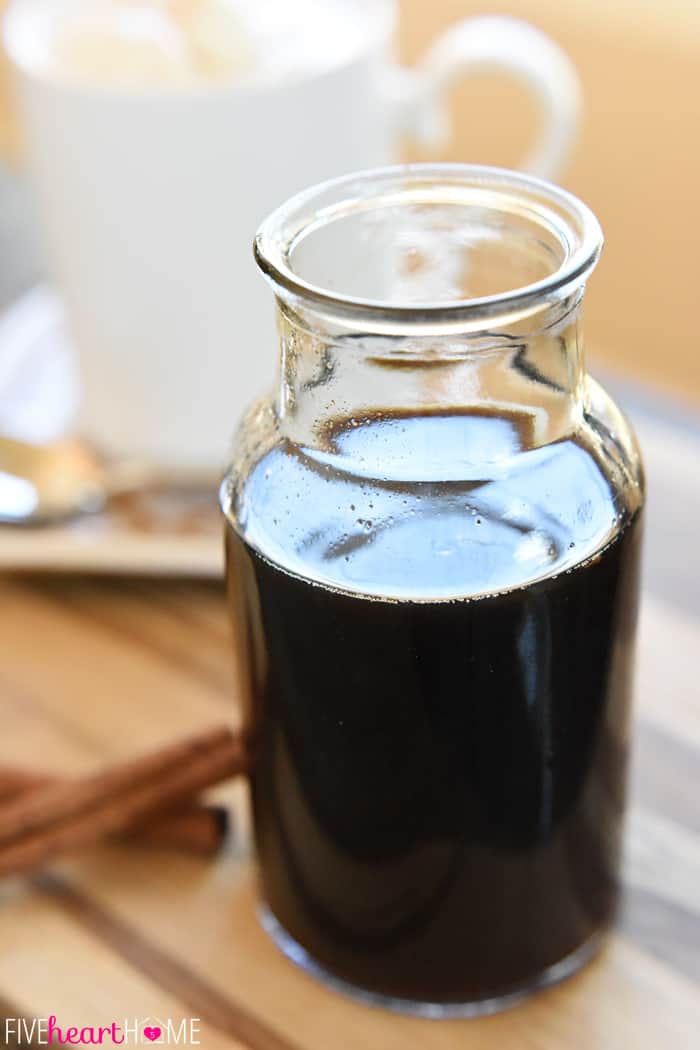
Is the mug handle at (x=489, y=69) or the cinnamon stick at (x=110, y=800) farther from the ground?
the mug handle at (x=489, y=69)

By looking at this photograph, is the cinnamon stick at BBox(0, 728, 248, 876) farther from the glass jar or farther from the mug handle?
the mug handle

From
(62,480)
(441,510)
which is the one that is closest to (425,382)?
(441,510)

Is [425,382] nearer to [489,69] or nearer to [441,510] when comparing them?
[441,510]

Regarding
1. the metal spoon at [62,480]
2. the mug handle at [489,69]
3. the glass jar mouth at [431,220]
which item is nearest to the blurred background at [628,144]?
the mug handle at [489,69]

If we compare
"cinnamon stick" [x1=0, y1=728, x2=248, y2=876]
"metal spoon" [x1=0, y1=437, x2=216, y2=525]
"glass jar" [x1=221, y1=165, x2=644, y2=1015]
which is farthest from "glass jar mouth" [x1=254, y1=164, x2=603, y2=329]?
"metal spoon" [x1=0, y1=437, x2=216, y2=525]

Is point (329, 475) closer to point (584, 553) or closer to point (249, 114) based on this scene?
point (584, 553)

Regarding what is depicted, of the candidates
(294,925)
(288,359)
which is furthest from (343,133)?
(294,925)

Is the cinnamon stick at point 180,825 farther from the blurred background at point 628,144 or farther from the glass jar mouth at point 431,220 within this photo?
the blurred background at point 628,144
